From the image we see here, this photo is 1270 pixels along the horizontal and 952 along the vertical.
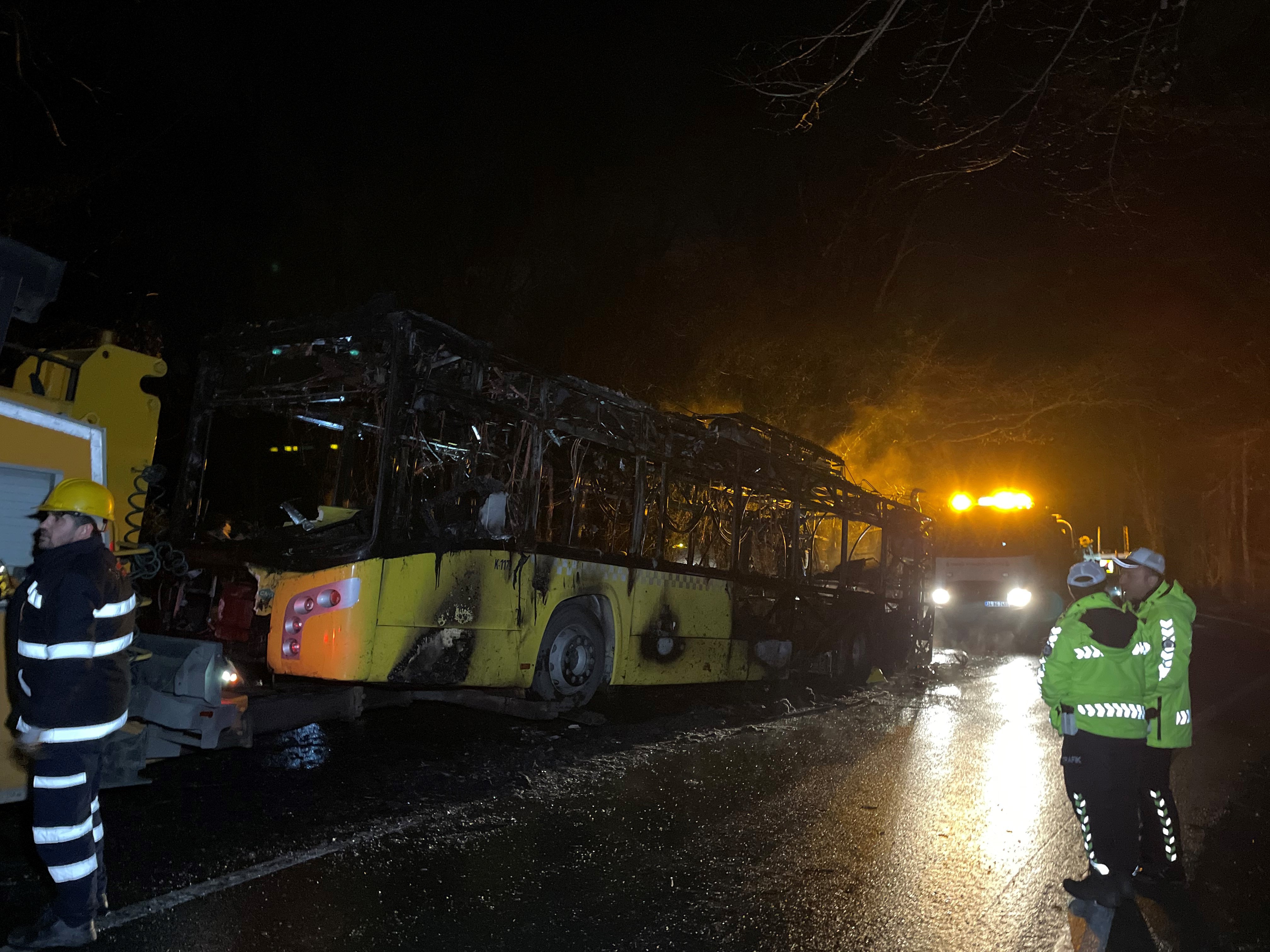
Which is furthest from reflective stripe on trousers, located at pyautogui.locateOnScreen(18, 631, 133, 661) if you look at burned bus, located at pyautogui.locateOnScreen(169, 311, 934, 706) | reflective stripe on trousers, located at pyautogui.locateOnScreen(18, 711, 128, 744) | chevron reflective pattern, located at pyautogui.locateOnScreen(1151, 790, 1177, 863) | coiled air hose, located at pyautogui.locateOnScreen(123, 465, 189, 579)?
chevron reflective pattern, located at pyautogui.locateOnScreen(1151, 790, 1177, 863)

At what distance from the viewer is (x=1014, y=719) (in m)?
10.4

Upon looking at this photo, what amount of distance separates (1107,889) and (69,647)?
4.77m

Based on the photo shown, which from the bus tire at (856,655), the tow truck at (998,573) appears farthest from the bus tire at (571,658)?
the tow truck at (998,573)

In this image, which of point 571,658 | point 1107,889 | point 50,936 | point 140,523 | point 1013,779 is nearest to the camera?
point 50,936

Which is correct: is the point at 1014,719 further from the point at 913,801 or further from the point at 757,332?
the point at 757,332

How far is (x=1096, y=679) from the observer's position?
4.49 m

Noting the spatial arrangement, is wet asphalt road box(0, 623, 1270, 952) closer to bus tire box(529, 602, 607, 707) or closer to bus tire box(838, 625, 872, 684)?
bus tire box(529, 602, 607, 707)

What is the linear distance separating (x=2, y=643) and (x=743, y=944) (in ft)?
12.3

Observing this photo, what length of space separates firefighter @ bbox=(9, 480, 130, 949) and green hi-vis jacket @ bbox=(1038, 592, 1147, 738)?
4.21m

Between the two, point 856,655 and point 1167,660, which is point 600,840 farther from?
point 856,655

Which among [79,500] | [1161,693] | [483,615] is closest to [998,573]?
[483,615]

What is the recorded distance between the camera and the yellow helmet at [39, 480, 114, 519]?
358 cm

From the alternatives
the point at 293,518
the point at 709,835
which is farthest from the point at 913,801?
A: the point at 293,518

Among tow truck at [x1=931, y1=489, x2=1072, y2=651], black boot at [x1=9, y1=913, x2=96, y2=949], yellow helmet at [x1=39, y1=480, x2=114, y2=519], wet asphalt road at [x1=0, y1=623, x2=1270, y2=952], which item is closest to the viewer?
black boot at [x1=9, y1=913, x2=96, y2=949]
